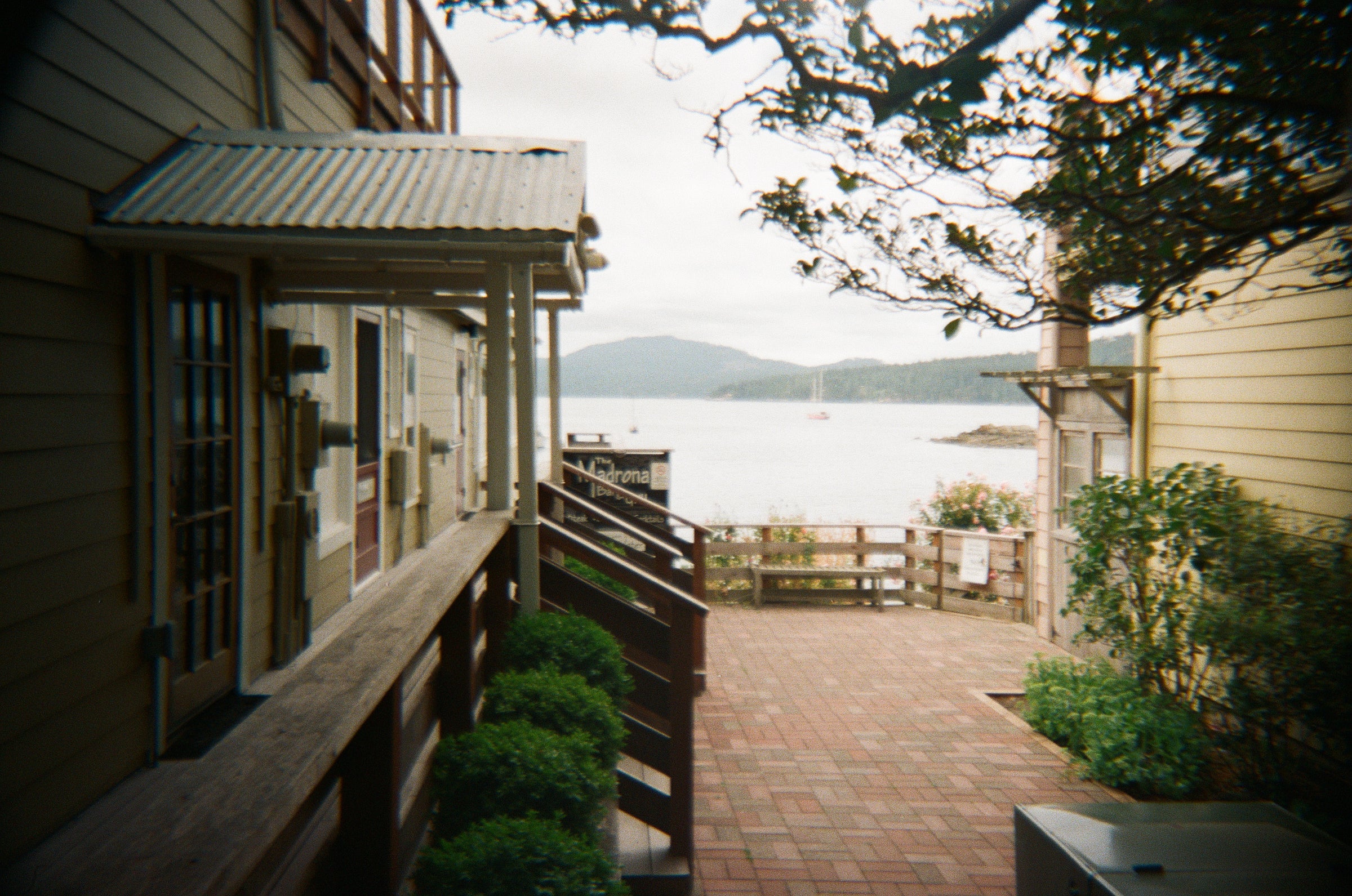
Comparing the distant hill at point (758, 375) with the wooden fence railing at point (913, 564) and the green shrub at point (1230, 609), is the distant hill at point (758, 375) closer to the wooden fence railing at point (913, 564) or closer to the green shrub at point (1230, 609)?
the green shrub at point (1230, 609)

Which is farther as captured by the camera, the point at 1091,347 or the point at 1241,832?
the point at 1091,347

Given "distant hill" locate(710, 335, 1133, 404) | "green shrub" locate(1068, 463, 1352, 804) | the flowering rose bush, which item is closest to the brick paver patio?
"green shrub" locate(1068, 463, 1352, 804)

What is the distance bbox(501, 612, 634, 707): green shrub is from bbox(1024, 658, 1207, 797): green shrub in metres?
3.58

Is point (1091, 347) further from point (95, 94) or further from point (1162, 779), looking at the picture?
point (95, 94)

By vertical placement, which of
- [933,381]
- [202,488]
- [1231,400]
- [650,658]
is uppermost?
[933,381]

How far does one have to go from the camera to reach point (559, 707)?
3.49 meters

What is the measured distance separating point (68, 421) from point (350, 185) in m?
1.36

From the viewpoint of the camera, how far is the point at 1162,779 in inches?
213

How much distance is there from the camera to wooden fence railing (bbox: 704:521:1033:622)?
10742mm

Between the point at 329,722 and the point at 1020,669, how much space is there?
7.87 meters

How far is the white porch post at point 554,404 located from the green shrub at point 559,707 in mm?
3159

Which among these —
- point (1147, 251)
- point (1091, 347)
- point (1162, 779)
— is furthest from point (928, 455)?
point (1147, 251)

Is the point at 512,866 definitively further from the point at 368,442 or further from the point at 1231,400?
the point at 1231,400

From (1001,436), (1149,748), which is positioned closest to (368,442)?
(1149,748)
